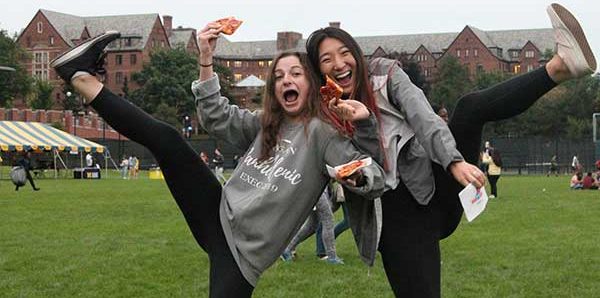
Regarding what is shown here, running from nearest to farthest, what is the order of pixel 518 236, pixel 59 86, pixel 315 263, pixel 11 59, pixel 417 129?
1. pixel 417 129
2. pixel 315 263
3. pixel 518 236
4. pixel 11 59
5. pixel 59 86

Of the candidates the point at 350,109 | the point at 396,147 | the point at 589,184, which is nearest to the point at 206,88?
the point at 350,109

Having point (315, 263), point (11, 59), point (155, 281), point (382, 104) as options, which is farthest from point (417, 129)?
point (11, 59)

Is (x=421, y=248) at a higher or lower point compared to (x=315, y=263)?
higher

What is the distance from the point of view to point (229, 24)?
195 inches

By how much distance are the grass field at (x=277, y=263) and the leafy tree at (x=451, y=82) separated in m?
83.8

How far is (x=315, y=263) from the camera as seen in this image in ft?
35.8

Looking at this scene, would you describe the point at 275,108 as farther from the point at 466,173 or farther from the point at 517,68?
the point at 517,68

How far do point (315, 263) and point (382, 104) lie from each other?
630 centimetres

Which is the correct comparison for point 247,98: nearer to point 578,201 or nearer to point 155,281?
point 578,201

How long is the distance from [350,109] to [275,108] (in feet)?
1.95

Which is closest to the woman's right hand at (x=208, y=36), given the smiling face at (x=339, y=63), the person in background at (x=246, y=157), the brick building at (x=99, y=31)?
the person in background at (x=246, y=157)

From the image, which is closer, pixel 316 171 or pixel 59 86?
pixel 316 171

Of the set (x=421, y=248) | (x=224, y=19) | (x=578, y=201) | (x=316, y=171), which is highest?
(x=224, y=19)

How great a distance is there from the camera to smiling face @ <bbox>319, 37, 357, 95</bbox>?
4.82 m
